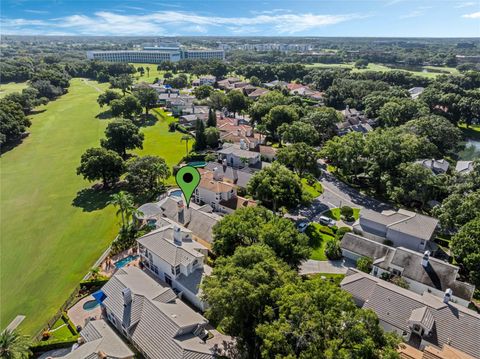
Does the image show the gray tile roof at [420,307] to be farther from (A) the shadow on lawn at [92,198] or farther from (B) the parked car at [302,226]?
(A) the shadow on lawn at [92,198]

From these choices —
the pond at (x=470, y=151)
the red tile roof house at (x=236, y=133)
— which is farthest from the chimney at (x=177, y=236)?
the pond at (x=470, y=151)

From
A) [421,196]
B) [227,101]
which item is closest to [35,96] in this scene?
[227,101]

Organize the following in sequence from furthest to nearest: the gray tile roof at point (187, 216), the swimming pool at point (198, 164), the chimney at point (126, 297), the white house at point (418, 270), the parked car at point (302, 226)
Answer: the swimming pool at point (198, 164), the parked car at point (302, 226), the gray tile roof at point (187, 216), the white house at point (418, 270), the chimney at point (126, 297)

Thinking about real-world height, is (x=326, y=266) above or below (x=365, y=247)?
below

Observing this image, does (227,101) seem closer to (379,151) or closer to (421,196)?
(379,151)

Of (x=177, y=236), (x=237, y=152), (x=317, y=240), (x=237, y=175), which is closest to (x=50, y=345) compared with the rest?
(x=177, y=236)

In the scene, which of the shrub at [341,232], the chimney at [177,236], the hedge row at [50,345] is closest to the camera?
the hedge row at [50,345]

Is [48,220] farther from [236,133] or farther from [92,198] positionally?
[236,133]
